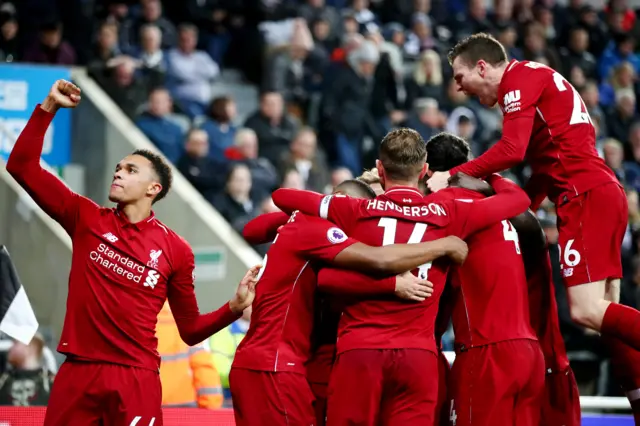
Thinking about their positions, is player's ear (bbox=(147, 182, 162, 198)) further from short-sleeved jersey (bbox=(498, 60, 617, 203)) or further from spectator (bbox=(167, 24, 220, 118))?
spectator (bbox=(167, 24, 220, 118))

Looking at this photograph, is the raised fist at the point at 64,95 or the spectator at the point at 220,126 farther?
the spectator at the point at 220,126

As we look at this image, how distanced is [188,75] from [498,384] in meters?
7.82

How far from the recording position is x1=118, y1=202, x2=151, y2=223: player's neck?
566cm

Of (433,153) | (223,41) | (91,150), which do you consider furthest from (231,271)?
(433,153)

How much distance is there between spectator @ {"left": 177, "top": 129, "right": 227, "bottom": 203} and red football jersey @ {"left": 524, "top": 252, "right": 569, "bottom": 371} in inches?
223

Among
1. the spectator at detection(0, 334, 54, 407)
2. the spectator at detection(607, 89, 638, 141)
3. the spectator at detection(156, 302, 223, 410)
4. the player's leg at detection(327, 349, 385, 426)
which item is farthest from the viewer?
the spectator at detection(607, 89, 638, 141)

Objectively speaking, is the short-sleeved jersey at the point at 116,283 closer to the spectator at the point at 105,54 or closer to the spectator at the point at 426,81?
the spectator at the point at 105,54

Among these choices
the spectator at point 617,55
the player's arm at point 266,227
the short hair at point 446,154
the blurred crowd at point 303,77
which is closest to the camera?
the player's arm at point 266,227

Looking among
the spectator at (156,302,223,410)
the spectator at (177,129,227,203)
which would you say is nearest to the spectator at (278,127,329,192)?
the spectator at (177,129,227,203)

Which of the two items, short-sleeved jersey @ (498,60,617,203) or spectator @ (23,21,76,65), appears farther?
spectator @ (23,21,76,65)

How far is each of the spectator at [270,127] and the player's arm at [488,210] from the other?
671cm

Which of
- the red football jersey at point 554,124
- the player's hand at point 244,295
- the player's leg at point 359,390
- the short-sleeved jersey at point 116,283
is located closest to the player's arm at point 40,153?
the short-sleeved jersey at point 116,283

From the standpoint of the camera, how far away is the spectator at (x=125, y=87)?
1165 centimetres

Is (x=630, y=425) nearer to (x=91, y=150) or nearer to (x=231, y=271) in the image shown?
(x=231, y=271)
